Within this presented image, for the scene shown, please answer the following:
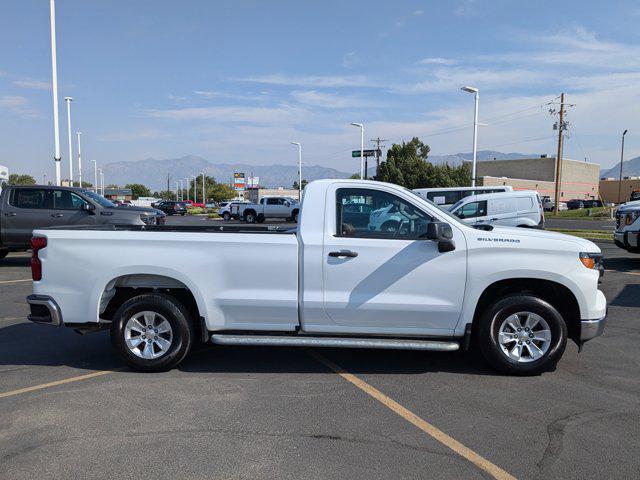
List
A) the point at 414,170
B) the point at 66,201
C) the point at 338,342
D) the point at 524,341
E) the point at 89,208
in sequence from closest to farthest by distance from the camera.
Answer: the point at 338,342
the point at 524,341
the point at 89,208
the point at 66,201
the point at 414,170

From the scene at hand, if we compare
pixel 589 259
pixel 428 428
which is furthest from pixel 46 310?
pixel 589 259

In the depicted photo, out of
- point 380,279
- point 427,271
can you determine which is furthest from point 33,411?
point 427,271

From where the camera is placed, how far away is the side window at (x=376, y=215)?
5.27 metres

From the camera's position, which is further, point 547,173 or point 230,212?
point 547,173

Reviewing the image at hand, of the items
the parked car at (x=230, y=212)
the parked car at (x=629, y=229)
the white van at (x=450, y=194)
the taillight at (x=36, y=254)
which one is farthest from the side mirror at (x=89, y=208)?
the parked car at (x=230, y=212)

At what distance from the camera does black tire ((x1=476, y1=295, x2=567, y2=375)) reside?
5160 mm

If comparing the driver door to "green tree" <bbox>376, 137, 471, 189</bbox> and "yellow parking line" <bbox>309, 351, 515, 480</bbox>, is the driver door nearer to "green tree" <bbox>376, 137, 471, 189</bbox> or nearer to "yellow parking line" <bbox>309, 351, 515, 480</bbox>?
"yellow parking line" <bbox>309, 351, 515, 480</bbox>

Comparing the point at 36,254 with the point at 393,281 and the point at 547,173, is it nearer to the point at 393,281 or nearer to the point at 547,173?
the point at 393,281

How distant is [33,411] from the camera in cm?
444

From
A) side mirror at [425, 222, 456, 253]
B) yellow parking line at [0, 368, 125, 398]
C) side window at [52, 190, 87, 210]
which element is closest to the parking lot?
yellow parking line at [0, 368, 125, 398]

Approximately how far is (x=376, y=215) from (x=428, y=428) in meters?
2.10

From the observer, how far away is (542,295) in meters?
5.48

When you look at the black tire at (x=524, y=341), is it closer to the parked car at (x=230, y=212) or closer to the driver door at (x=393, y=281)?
the driver door at (x=393, y=281)

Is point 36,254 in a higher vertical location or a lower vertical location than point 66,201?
lower
